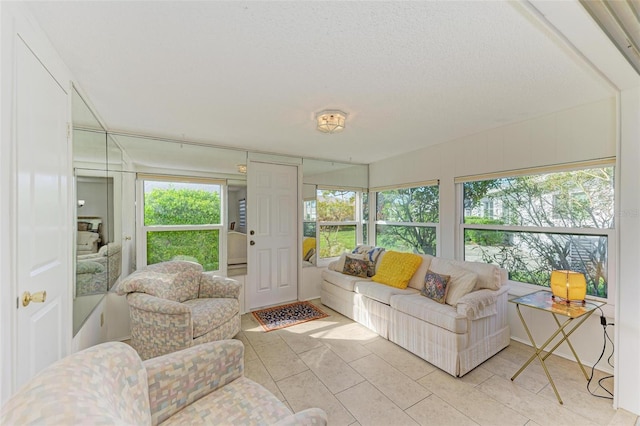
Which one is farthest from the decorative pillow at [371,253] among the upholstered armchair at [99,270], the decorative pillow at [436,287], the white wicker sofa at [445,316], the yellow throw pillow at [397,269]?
the upholstered armchair at [99,270]

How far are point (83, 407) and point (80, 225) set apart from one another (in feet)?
5.85

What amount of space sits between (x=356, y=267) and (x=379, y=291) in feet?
2.29

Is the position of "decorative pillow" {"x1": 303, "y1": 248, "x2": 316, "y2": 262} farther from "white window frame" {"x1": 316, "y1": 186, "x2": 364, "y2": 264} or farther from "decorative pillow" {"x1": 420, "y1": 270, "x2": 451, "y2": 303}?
"decorative pillow" {"x1": 420, "y1": 270, "x2": 451, "y2": 303}

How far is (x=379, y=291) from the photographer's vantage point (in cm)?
298

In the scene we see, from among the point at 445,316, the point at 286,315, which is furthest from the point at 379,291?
the point at 286,315

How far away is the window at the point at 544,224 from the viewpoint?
231 centimetres

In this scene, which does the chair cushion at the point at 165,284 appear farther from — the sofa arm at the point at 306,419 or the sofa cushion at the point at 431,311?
the sofa cushion at the point at 431,311

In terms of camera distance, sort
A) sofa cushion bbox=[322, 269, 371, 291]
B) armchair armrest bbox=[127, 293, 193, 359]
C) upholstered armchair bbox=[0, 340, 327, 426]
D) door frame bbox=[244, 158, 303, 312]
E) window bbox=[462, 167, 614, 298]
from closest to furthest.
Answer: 1. upholstered armchair bbox=[0, 340, 327, 426]
2. armchair armrest bbox=[127, 293, 193, 359]
3. window bbox=[462, 167, 614, 298]
4. sofa cushion bbox=[322, 269, 371, 291]
5. door frame bbox=[244, 158, 303, 312]

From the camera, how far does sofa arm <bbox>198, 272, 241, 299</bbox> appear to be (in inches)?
112

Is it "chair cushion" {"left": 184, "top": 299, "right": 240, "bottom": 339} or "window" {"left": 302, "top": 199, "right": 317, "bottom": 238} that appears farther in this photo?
"window" {"left": 302, "top": 199, "right": 317, "bottom": 238}

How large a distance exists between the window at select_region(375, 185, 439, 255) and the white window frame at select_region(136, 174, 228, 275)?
2.62 m

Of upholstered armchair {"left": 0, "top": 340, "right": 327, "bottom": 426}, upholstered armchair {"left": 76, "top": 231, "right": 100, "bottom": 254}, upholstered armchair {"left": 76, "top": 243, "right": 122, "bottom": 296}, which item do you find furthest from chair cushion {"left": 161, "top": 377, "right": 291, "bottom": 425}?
upholstered armchair {"left": 76, "top": 231, "right": 100, "bottom": 254}

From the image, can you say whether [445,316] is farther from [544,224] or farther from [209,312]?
[209,312]

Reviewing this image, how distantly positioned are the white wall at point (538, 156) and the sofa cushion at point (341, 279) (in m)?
1.27
